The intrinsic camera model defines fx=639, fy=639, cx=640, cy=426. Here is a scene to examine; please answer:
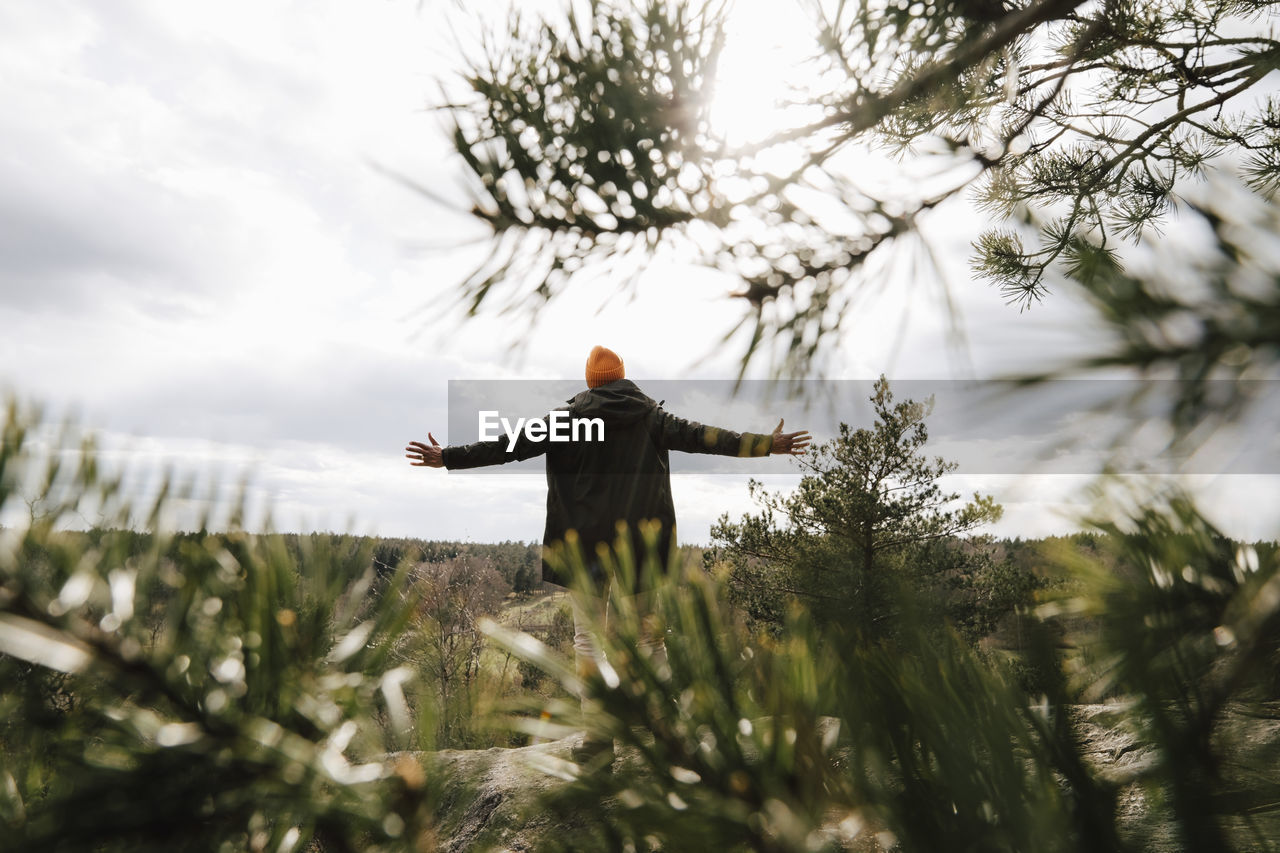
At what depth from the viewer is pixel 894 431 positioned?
11.9 m

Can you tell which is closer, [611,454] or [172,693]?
[172,693]

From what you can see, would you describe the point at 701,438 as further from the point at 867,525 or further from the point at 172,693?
the point at 867,525

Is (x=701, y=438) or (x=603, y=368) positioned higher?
(x=603, y=368)

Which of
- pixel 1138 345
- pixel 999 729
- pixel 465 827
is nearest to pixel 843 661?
pixel 999 729

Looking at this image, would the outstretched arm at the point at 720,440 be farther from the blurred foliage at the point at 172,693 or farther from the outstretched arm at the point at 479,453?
the blurred foliage at the point at 172,693

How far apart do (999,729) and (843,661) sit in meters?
0.15

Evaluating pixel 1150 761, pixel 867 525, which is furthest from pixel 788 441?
pixel 867 525

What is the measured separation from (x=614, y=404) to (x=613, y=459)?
0.28m

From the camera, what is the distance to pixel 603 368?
11.6 ft

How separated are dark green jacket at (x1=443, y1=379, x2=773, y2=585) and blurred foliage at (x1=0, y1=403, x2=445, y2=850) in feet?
7.67

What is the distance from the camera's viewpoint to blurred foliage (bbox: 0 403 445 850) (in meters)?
0.58

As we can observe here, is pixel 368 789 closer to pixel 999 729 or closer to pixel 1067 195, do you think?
pixel 999 729

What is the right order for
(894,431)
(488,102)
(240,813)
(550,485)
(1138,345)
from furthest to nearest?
(894,431) → (550,485) → (488,102) → (1138,345) → (240,813)

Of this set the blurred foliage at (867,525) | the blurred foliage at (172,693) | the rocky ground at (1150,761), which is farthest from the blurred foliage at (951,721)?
the blurred foliage at (867,525)
